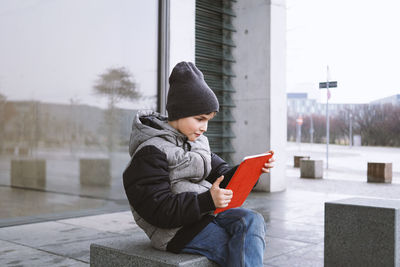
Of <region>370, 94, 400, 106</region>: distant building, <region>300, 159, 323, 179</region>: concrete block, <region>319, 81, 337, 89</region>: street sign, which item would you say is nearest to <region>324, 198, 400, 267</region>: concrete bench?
<region>370, 94, 400, 106</region>: distant building

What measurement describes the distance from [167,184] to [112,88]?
20.2ft

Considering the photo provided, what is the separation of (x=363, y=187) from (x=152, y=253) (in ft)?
33.8

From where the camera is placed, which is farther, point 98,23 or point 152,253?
point 98,23

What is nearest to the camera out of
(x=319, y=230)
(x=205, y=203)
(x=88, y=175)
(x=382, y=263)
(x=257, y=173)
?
(x=205, y=203)

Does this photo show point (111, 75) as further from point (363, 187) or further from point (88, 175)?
point (363, 187)

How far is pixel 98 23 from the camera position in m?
8.26

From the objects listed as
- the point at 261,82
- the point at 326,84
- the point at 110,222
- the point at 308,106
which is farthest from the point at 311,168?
the point at 110,222

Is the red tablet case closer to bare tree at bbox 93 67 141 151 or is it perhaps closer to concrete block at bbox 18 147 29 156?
concrete block at bbox 18 147 29 156

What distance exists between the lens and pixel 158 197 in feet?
8.29

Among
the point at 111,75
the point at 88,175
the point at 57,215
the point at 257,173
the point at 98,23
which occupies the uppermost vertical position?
the point at 98,23

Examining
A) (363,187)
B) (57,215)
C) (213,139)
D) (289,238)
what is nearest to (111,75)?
(57,215)

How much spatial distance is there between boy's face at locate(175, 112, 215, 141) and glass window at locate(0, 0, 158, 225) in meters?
5.17

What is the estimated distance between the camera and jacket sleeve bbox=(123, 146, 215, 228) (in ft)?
8.25

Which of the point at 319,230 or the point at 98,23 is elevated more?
the point at 98,23
